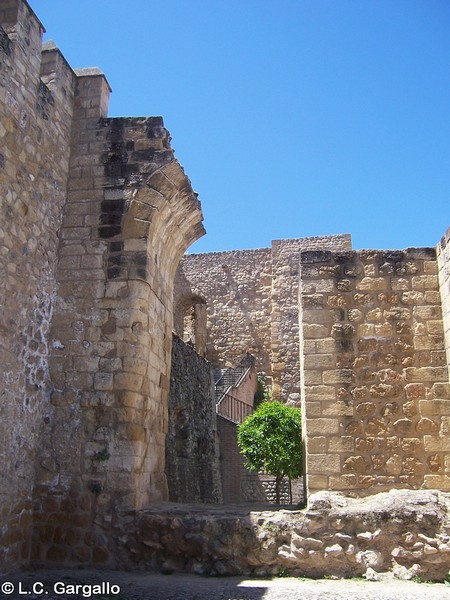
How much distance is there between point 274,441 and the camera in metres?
11.9

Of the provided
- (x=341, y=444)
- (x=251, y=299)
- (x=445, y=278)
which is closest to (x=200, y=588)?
(x=341, y=444)

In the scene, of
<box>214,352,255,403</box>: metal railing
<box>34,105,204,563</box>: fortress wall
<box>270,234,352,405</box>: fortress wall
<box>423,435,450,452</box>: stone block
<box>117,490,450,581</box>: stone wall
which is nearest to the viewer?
<box>117,490,450,581</box>: stone wall

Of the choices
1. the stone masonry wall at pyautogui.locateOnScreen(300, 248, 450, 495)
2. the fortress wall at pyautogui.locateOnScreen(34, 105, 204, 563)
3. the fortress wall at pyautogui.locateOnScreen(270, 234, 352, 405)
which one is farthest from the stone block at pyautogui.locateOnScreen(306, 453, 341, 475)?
the fortress wall at pyautogui.locateOnScreen(270, 234, 352, 405)

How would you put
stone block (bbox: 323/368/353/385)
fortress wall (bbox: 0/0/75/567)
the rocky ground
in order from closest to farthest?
the rocky ground → fortress wall (bbox: 0/0/75/567) → stone block (bbox: 323/368/353/385)

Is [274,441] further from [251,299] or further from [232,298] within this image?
[232,298]

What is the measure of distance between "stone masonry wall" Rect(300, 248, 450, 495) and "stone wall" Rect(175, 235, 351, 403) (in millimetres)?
17556

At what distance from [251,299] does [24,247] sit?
67.3ft

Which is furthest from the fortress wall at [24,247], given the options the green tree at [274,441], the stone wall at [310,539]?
the green tree at [274,441]

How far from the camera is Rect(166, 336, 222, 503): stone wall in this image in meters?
12.6

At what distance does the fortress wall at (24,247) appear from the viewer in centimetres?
571

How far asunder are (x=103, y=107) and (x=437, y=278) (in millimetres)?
4298

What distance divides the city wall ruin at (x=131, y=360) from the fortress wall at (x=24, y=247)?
21 mm

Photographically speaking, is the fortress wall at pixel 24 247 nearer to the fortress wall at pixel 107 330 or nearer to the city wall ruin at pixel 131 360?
the city wall ruin at pixel 131 360

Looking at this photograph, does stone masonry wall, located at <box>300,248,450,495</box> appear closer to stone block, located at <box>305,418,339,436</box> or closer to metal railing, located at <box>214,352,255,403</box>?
stone block, located at <box>305,418,339,436</box>
